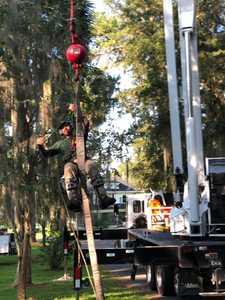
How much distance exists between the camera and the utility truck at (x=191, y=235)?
1120 centimetres

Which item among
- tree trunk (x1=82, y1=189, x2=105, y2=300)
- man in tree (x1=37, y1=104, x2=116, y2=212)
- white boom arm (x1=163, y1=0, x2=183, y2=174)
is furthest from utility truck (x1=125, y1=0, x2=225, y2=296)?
man in tree (x1=37, y1=104, x2=116, y2=212)

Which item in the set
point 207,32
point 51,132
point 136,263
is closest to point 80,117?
point 51,132

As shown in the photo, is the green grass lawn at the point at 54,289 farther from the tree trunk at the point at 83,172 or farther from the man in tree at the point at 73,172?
the man in tree at the point at 73,172

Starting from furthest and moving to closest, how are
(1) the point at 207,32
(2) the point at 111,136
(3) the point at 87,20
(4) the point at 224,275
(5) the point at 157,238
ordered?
(1) the point at 207,32
(2) the point at 111,136
(3) the point at 87,20
(5) the point at 157,238
(4) the point at 224,275

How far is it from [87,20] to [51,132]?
6718 mm

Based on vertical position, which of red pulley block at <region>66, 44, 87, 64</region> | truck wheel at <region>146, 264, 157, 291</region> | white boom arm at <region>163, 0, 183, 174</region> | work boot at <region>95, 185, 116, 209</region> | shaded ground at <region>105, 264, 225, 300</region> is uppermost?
white boom arm at <region>163, 0, 183, 174</region>

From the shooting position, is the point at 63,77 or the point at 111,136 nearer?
the point at 63,77

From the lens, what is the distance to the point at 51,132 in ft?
39.2

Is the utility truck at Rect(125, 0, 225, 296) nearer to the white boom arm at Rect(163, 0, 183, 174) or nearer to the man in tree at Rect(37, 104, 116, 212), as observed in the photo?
the white boom arm at Rect(163, 0, 183, 174)

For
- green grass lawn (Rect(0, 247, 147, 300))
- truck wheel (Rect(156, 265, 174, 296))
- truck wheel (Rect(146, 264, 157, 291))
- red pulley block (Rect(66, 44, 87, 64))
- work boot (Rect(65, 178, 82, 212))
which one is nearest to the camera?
red pulley block (Rect(66, 44, 87, 64))

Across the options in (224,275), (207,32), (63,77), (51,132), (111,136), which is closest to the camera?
(224,275)

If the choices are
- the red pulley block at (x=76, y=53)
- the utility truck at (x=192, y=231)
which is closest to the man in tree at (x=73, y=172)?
the red pulley block at (x=76, y=53)

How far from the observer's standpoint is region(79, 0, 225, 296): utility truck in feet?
36.8

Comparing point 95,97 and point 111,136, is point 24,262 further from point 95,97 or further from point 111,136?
point 111,136
